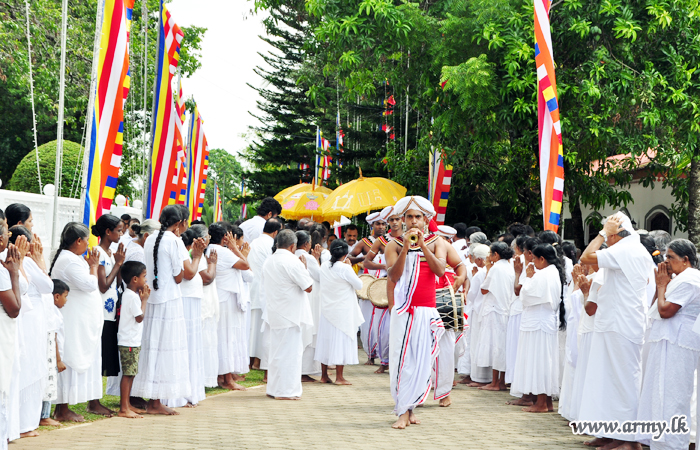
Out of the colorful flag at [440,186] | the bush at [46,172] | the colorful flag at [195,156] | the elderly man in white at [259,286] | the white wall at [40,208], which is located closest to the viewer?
the elderly man in white at [259,286]

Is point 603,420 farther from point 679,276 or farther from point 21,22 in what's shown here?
point 21,22

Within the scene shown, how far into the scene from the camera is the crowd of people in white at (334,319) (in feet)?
21.4

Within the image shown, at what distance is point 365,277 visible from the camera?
486 inches

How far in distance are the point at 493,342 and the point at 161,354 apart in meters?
4.71

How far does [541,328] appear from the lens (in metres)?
9.00

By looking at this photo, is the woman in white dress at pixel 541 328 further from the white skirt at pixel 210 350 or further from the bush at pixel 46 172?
the bush at pixel 46 172

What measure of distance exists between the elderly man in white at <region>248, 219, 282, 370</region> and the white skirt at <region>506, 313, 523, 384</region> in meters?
3.42

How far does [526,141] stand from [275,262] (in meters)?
7.28

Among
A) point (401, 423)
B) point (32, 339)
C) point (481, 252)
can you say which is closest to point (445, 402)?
point (401, 423)

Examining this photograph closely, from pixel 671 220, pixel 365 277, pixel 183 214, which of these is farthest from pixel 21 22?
pixel 671 220

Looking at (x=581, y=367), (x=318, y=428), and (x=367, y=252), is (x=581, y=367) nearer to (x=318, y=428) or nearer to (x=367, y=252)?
(x=318, y=428)

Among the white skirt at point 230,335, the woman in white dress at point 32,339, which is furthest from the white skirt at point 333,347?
the woman in white dress at point 32,339

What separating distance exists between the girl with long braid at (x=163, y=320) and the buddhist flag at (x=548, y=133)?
205 inches

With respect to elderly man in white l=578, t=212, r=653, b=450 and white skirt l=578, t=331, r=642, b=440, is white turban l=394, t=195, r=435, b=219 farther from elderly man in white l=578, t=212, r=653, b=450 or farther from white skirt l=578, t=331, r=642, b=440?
white skirt l=578, t=331, r=642, b=440
